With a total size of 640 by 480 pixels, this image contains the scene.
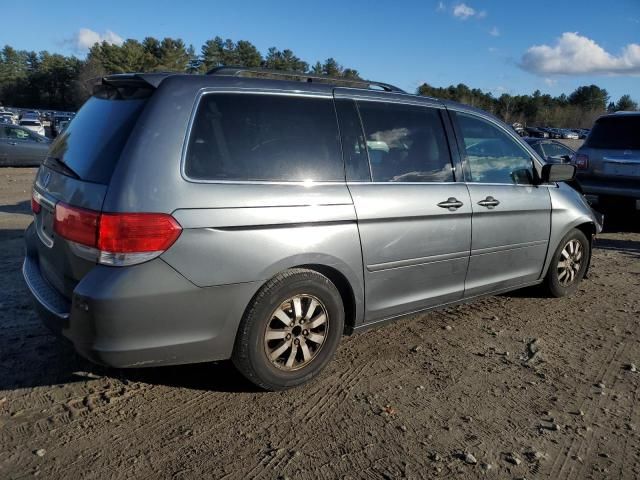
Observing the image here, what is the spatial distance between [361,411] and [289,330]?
631 mm

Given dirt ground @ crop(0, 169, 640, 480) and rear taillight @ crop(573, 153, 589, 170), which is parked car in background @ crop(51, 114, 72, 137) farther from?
rear taillight @ crop(573, 153, 589, 170)

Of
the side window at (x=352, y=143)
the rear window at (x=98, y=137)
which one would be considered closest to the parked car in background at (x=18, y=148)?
the rear window at (x=98, y=137)

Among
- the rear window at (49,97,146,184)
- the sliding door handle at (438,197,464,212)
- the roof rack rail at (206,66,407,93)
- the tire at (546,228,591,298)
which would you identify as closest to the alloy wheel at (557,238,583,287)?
the tire at (546,228,591,298)

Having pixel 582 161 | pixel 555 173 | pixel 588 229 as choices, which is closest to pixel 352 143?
pixel 555 173

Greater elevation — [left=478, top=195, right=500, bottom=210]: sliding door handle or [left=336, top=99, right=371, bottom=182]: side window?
[left=336, top=99, right=371, bottom=182]: side window

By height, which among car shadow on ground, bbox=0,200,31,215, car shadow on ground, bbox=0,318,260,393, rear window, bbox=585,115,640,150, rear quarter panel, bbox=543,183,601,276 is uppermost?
rear window, bbox=585,115,640,150

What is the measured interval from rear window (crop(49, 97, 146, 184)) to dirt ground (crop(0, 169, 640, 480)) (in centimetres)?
135

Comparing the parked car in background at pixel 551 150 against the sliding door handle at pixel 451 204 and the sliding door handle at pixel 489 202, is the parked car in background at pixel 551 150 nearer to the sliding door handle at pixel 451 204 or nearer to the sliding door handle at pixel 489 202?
the sliding door handle at pixel 489 202

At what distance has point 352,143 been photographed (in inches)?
142

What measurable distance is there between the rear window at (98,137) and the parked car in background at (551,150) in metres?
11.0

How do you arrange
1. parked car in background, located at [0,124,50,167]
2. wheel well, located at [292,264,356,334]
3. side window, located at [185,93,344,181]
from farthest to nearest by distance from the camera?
1. parked car in background, located at [0,124,50,167]
2. wheel well, located at [292,264,356,334]
3. side window, located at [185,93,344,181]

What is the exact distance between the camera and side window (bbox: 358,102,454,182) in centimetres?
375

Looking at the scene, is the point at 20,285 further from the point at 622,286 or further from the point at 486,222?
the point at 622,286

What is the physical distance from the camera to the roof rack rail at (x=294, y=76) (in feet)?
11.5
